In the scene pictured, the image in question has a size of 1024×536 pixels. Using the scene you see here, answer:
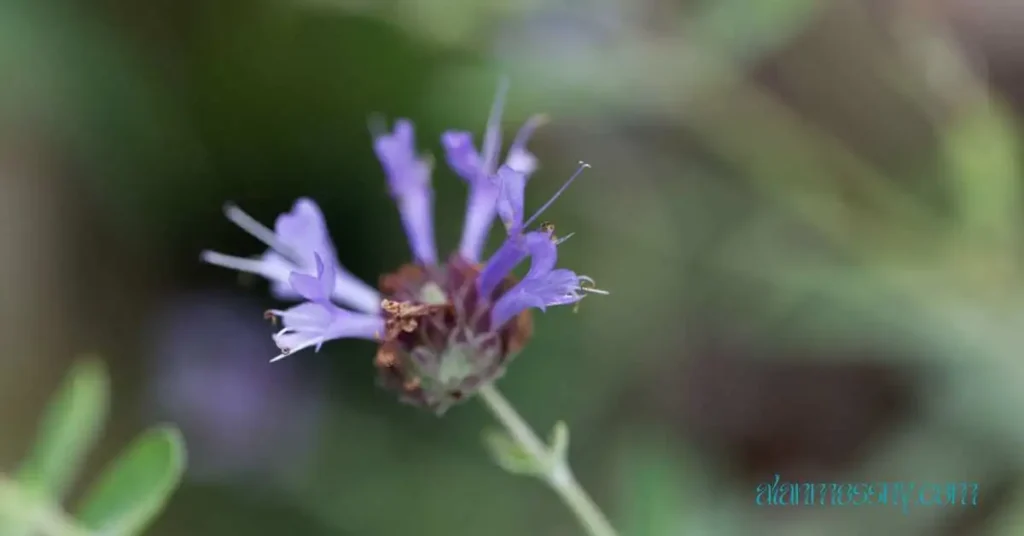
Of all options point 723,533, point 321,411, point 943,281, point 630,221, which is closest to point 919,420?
point 943,281

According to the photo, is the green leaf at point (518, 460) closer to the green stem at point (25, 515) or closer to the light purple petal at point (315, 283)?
the light purple petal at point (315, 283)

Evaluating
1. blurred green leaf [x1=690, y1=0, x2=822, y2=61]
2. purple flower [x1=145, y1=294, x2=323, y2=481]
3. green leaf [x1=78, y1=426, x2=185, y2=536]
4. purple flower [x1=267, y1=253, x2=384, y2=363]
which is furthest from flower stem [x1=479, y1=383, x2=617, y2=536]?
purple flower [x1=145, y1=294, x2=323, y2=481]

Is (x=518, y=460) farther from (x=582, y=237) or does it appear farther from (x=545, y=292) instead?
(x=582, y=237)

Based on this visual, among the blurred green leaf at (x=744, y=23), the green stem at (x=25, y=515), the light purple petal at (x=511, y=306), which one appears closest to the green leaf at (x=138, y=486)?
the green stem at (x=25, y=515)

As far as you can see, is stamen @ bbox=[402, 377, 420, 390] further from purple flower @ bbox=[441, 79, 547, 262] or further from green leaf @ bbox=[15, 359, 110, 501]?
green leaf @ bbox=[15, 359, 110, 501]

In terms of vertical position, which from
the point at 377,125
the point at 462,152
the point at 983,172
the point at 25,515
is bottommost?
the point at 25,515

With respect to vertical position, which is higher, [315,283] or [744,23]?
[744,23]

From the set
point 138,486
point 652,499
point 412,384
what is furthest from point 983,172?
point 138,486
